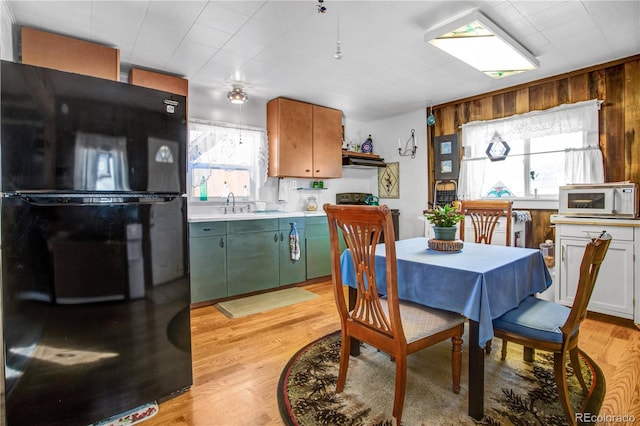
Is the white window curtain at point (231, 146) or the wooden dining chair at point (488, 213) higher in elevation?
the white window curtain at point (231, 146)

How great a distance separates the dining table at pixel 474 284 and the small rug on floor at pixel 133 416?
1.32 meters

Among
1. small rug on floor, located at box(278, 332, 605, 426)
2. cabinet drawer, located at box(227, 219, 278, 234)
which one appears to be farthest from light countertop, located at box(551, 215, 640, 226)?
cabinet drawer, located at box(227, 219, 278, 234)

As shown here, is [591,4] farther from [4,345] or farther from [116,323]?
[4,345]

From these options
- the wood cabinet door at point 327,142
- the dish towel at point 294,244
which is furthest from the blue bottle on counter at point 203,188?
the wood cabinet door at point 327,142

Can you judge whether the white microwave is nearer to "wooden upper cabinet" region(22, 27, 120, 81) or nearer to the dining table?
the dining table

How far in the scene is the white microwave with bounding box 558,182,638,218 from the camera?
278 cm

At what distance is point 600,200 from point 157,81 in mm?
4277

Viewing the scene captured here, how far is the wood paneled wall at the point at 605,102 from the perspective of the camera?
304 cm

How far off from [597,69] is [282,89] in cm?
327

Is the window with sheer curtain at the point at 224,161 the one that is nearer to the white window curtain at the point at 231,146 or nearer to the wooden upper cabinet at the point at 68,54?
the white window curtain at the point at 231,146

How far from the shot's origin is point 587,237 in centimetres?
292

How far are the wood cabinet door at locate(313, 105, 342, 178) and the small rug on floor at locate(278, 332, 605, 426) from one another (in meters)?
2.74

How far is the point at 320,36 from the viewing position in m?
2.54

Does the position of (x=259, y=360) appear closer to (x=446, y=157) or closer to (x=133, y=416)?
(x=133, y=416)
